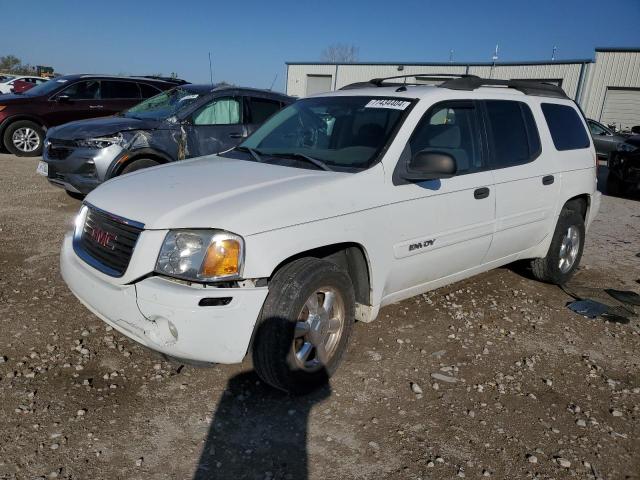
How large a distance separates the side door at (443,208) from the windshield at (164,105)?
440 centimetres

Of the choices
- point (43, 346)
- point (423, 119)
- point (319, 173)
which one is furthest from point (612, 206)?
point (43, 346)

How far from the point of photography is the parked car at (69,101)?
1081 centimetres

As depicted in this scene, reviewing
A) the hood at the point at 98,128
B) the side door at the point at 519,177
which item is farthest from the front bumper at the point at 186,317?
the hood at the point at 98,128

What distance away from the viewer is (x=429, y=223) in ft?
11.7

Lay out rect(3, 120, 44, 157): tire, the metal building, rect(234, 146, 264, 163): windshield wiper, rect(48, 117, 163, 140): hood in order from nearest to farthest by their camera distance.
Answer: rect(234, 146, 264, 163): windshield wiper → rect(48, 117, 163, 140): hood → rect(3, 120, 44, 157): tire → the metal building

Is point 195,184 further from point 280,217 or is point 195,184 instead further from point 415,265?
point 415,265

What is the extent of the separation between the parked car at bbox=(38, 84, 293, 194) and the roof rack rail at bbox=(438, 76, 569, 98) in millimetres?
3026

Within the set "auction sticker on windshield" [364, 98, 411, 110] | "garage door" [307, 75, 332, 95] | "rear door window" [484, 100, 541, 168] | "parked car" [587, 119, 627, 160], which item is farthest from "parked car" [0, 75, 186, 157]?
"garage door" [307, 75, 332, 95]

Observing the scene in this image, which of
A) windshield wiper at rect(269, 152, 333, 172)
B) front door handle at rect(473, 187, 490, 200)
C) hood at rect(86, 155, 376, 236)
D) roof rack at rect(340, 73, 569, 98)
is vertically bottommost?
front door handle at rect(473, 187, 490, 200)

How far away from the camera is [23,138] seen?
11.2 meters

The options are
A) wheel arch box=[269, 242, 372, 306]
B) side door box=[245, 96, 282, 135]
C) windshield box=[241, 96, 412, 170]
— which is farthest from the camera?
side door box=[245, 96, 282, 135]

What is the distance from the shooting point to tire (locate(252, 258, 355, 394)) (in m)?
2.79

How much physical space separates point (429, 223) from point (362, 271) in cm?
61

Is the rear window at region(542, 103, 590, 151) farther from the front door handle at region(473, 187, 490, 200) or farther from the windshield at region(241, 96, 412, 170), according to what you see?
the windshield at region(241, 96, 412, 170)
